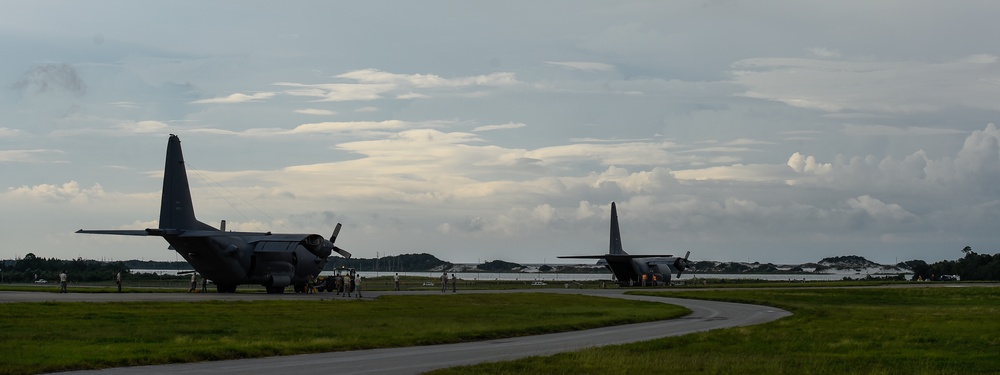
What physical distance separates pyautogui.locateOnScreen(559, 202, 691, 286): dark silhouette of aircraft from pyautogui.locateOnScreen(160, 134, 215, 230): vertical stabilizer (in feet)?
164

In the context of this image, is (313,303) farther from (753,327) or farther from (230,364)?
(230,364)

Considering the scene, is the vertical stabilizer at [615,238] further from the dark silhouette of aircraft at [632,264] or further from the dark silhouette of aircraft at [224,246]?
the dark silhouette of aircraft at [224,246]

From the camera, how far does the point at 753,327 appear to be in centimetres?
3994

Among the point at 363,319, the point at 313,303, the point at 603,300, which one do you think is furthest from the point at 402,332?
the point at 603,300

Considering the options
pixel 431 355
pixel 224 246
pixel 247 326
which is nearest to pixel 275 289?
pixel 224 246

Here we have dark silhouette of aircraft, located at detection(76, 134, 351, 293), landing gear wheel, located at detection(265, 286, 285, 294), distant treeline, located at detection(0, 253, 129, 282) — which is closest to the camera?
dark silhouette of aircraft, located at detection(76, 134, 351, 293)

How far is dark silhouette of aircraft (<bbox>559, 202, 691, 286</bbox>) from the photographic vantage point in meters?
108

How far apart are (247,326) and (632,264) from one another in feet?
252

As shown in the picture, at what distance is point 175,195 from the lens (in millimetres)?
66062

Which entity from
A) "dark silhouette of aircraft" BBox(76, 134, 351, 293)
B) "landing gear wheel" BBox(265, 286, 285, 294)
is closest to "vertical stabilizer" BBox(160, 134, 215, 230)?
"dark silhouette of aircraft" BBox(76, 134, 351, 293)

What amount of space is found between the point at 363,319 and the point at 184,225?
29047 mm

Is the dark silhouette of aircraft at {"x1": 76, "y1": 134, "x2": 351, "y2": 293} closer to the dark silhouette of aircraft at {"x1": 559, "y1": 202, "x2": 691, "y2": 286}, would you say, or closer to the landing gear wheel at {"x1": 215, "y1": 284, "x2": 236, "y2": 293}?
the landing gear wheel at {"x1": 215, "y1": 284, "x2": 236, "y2": 293}

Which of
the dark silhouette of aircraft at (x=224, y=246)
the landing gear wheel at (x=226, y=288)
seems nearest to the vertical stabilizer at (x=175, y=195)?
the dark silhouette of aircraft at (x=224, y=246)

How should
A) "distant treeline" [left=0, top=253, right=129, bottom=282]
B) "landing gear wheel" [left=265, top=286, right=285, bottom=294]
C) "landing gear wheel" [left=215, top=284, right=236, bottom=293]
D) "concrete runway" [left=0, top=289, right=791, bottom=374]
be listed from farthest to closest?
"distant treeline" [left=0, top=253, right=129, bottom=282]
"landing gear wheel" [left=265, top=286, right=285, bottom=294]
"landing gear wheel" [left=215, top=284, right=236, bottom=293]
"concrete runway" [left=0, top=289, right=791, bottom=374]
